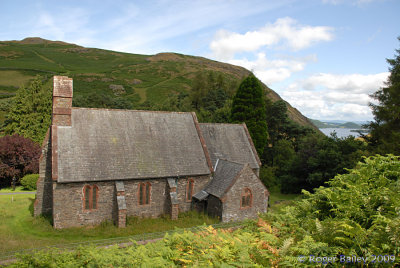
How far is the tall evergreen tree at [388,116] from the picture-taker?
85.5 ft

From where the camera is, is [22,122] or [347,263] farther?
[22,122]

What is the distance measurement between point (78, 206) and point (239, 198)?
1371 cm

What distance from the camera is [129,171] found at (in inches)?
877

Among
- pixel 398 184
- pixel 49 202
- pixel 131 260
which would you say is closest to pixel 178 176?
pixel 49 202

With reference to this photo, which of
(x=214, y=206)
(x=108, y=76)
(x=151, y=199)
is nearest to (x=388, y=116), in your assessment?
(x=214, y=206)

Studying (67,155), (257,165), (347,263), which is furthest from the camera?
(257,165)

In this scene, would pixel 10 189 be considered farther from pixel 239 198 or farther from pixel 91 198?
pixel 239 198

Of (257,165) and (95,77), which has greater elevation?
(95,77)

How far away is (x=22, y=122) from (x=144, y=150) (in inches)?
1181

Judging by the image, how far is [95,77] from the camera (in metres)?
117

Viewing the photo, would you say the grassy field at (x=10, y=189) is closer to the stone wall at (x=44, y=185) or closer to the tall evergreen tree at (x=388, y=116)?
the stone wall at (x=44, y=185)

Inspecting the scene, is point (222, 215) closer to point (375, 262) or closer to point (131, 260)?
point (131, 260)

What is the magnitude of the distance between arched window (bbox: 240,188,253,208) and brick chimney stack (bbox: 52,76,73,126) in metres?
16.9

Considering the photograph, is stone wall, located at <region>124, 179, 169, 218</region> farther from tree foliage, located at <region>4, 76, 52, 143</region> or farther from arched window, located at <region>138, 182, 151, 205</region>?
tree foliage, located at <region>4, 76, 52, 143</region>
